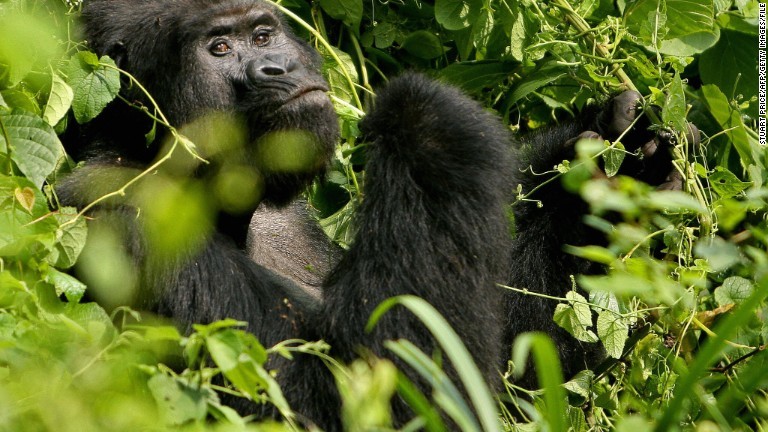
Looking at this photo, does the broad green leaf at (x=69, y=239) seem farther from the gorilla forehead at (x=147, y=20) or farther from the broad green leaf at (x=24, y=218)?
the gorilla forehead at (x=147, y=20)

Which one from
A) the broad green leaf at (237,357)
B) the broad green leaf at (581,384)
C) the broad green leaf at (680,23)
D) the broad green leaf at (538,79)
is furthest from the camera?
the broad green leaf at (538,79)

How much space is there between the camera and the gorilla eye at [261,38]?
396cm

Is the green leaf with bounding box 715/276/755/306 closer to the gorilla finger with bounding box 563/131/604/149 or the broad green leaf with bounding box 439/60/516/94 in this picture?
the gorilla finger with bounding box 563/131/604/149

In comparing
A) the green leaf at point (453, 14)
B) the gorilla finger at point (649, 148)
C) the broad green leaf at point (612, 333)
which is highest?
the green leaf at point (453, 14)

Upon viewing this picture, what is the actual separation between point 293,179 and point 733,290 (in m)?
1.86

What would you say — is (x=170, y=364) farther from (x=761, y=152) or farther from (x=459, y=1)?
(x=761, y=152)

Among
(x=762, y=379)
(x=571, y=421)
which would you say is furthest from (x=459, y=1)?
(x=762, y=379)

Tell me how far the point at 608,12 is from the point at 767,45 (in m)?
0.82

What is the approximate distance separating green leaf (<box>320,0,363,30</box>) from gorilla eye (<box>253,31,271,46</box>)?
2.84 feet

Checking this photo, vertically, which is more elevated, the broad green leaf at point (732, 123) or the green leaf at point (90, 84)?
the green leaf at point (90, 84)

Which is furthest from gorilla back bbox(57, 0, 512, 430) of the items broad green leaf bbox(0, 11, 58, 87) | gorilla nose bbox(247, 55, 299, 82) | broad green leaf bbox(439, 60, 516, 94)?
broad green leaf bbox(439, 60, 516, 94)

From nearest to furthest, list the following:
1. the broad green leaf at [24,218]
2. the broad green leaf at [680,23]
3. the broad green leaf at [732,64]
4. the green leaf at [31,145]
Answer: the broad green leaf at [24,218]
the green leaf at [31,145]
the broad green leaf at [680,23]
the broad green leaf at [732,64]

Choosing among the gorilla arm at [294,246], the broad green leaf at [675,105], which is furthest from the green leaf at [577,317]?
the gorilla arm at [294,246]

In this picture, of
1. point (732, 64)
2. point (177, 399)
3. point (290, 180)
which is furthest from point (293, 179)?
point (732, 64)
